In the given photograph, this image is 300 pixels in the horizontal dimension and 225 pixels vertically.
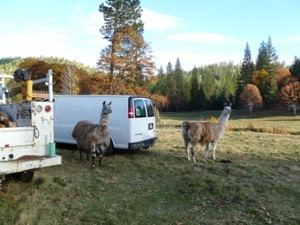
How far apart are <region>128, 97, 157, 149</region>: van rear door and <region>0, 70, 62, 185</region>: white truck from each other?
13.3ft

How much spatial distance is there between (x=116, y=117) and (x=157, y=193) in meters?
4.03

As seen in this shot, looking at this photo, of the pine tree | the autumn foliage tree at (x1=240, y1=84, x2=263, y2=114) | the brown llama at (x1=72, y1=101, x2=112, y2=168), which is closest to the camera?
the brown llama at (x1=72, y1=101, x2=112, y2=168)

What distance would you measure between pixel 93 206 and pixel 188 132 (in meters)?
4.90

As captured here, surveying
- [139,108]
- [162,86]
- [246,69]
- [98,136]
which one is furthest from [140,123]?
[162,86]

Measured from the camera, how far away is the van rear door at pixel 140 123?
1008 cm

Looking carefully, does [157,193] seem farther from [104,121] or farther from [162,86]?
[162,86]

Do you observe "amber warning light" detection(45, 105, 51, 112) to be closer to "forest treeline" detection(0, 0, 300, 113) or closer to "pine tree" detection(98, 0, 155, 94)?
"forest treeline" detection(0, 0, 300, 113)

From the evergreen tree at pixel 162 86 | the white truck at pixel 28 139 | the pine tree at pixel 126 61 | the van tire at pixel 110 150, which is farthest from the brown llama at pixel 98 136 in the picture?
the evergreen tree at pixel 162 86

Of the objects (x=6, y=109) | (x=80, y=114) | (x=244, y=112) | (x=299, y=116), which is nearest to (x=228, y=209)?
(x=6, y=109)

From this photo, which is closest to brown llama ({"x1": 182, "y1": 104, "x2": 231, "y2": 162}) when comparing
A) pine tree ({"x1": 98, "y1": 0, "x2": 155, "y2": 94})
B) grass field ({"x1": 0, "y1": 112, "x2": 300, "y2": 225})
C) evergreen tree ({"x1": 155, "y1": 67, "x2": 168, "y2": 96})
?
grass field ({"x1": 0, "y1": 112, "x2": 300, "y2": 225})

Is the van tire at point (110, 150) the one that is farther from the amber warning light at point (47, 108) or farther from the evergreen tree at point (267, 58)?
the evergreen tree at point (267, 58)

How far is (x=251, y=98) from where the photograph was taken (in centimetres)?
7450

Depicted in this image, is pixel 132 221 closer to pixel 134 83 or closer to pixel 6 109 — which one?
pixel 6 109

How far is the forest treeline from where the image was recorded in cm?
3200
